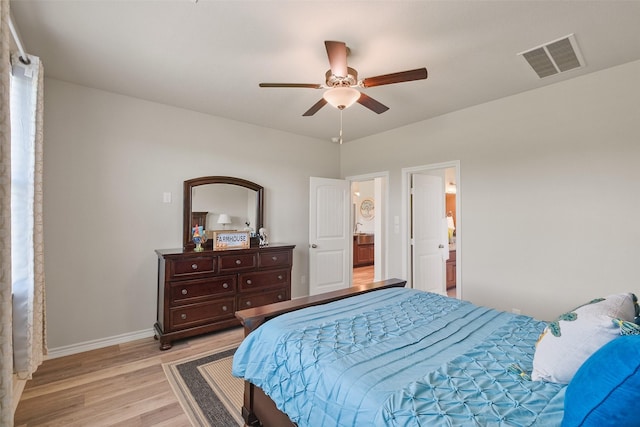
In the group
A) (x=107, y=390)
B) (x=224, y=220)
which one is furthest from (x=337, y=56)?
(x=107, y=390)

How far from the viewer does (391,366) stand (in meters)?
1.26

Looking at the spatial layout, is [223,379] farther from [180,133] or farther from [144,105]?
[144,105]

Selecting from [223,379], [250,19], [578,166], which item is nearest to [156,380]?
[223,379]

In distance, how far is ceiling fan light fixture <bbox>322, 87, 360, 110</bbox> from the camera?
2127mm

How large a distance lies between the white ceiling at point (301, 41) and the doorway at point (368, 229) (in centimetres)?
205

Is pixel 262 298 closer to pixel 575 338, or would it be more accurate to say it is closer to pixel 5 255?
pixel 5 255

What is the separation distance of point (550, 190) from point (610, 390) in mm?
2679

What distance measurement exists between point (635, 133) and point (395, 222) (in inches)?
98.9

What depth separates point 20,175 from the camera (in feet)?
6.19

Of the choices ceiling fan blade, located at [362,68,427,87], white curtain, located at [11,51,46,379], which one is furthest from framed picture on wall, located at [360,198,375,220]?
white curtain, located at [11,51,46,379]

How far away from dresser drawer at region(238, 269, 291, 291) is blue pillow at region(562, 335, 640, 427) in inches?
120

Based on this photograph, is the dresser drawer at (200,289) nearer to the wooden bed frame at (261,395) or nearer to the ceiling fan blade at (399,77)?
the wooden bed frame at (261,395)

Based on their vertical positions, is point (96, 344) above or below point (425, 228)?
below

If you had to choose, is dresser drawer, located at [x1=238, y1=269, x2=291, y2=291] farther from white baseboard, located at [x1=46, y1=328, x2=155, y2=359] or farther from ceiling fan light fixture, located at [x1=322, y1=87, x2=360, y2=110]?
ceiling fan light fixture, located at [x1=322, y1=87, x2=360, y2=110]
